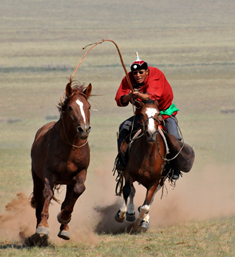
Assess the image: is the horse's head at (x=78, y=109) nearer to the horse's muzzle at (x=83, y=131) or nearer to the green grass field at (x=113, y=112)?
the horse's muzzle at (x=83, y=131)

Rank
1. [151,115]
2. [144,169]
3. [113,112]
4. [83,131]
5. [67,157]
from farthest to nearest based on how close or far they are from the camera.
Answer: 1. [113,112]
2. [144,169]
3. [151,115]
4. [67,157]
5. [83,131]

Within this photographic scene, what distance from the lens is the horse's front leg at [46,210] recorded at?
733 centimetres

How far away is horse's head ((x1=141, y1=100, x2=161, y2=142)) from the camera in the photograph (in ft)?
26.2

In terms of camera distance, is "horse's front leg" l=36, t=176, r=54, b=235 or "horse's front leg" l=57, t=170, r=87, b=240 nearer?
"horse's front leg" l=36, t=176, r=54, b=235

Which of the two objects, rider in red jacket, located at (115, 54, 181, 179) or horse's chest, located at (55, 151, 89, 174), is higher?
rider in red jacket, located at (115, 54, 181, 179)

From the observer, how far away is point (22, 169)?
13758mm

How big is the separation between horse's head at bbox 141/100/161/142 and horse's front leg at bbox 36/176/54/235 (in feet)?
4.94

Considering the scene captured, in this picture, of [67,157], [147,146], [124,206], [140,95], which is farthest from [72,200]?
[140,95]

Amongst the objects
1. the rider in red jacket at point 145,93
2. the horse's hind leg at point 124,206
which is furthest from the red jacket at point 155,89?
the horse's hind leg at point 124,206

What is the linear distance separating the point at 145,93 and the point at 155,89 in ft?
0.59

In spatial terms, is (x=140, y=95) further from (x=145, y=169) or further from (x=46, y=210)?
(x=46, y=210)

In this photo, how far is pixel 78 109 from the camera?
24.2 feet

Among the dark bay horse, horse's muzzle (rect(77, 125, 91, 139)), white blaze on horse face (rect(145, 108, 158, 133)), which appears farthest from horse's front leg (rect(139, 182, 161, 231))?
horse's muzzle (rect(77, 125, 91, 139))

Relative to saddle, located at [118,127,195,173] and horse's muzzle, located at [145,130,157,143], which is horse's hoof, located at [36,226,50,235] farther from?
saddle, located at [118,127,195,173]
